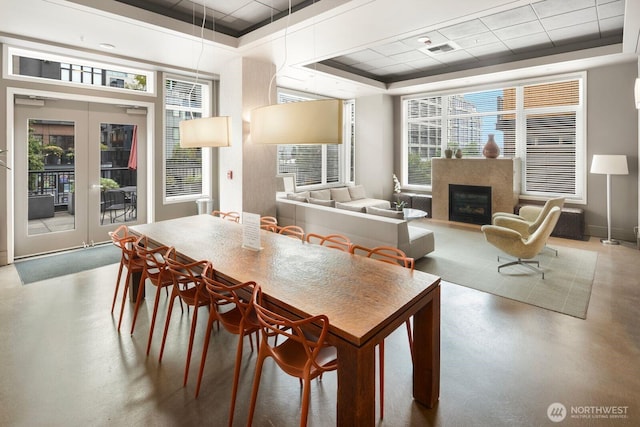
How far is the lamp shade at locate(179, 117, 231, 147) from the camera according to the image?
3.39m

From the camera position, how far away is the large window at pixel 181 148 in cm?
633

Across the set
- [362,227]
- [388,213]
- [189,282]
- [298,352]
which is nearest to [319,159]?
[388,213]

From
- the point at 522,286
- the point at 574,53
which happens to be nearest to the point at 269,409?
the point at 522,286

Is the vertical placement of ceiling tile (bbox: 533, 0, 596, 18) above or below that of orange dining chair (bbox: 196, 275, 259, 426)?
above

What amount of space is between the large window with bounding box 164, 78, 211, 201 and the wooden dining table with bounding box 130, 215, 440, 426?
373 centimetres

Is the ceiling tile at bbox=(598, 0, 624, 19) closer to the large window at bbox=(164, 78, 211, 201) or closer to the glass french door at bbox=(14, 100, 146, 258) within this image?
the large window at bbox=(164, 78, 211, 201)

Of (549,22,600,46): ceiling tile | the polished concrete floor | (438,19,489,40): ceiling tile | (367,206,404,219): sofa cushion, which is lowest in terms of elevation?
the polished concrete floor

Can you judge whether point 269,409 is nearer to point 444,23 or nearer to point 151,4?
point 444,23

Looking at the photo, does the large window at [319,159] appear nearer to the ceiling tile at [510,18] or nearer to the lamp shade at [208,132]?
the ceiling tile at [510,18]

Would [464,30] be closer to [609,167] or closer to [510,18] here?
[510,18]

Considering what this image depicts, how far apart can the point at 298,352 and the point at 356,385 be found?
0.47 m

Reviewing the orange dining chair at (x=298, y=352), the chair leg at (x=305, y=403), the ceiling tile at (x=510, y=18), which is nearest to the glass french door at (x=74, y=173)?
the orange dining chair at (x=298, y=352)

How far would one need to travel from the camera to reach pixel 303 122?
8.24 ft

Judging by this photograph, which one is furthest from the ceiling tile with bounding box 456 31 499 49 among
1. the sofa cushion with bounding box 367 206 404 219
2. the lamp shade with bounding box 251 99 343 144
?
the lamp shade with bounding box 251 99 343 144
